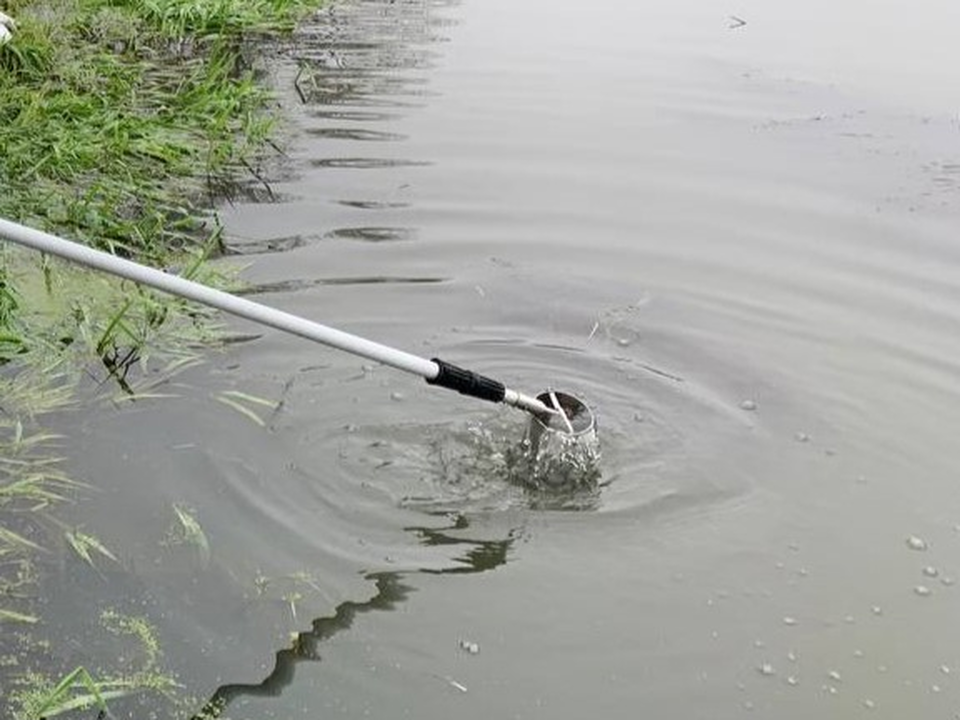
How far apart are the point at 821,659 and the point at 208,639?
5.79 feet

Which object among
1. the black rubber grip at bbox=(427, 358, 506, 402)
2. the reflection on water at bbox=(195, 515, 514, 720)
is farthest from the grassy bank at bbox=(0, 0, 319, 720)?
the black rubber grip at bbox=(427, 358, 506, 402)

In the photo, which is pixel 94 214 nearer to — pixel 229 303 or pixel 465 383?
pixel 229 303

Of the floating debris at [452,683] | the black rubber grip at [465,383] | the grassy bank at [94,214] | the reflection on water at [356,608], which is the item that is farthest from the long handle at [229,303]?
the floating debris at [452,683]

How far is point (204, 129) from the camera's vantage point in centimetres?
735

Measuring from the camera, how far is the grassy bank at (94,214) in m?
3.27

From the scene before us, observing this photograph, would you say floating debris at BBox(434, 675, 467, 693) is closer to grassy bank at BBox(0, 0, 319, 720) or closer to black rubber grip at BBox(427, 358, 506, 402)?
grassy bank at BBox(0, 0, 319, 720)

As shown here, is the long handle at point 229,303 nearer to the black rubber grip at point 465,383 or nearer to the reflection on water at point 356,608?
the black rubber grip at point 465,383

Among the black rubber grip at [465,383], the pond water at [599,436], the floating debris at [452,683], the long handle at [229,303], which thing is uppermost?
the long handle at [229,303]

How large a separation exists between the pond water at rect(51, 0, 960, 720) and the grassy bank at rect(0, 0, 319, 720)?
0.16 meters

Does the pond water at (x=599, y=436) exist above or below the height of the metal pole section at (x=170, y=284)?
below

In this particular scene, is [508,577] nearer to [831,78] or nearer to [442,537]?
[442,537]

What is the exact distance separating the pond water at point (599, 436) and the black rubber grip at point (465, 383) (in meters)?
0.49

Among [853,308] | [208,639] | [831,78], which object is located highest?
[831,78]

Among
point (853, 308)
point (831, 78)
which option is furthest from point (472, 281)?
point (831, 78)
